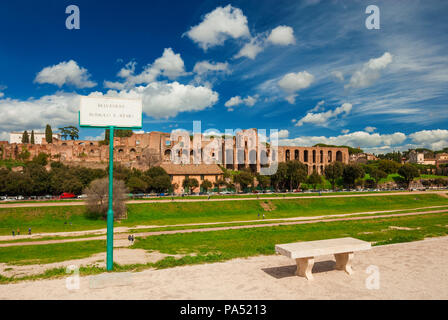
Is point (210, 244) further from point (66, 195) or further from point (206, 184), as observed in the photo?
point (206, 184)

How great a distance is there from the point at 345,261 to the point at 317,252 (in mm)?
1529

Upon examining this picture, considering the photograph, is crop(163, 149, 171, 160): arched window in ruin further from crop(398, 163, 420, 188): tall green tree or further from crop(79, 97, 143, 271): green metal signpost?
crop(398, 163, 420, 188): tall green tree

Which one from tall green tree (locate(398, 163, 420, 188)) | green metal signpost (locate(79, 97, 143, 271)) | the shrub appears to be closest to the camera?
green metal signpost (locate(79, 97, 143, 271))

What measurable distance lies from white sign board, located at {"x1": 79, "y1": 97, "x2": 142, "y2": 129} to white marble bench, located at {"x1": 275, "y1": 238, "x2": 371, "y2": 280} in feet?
25.7

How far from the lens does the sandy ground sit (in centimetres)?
741

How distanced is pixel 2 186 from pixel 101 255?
122 ft

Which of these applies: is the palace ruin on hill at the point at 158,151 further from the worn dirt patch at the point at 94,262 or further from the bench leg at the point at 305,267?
the bench leg at the point at 305,267

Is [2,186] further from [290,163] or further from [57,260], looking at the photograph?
[290,163]

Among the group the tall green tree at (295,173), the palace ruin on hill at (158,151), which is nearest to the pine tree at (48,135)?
the palace ruin on hill at (158,151)

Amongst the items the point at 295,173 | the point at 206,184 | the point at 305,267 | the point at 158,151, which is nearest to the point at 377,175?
the point at 295,173

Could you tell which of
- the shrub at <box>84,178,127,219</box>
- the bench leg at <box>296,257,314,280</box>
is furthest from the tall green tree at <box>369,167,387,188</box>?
the bench leg at <box>296,257,314,280</box>

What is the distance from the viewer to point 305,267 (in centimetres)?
891

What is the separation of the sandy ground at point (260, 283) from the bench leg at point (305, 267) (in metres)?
0.22
